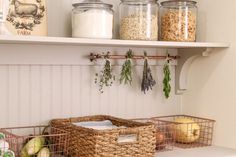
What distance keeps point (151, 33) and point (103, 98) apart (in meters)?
0.36

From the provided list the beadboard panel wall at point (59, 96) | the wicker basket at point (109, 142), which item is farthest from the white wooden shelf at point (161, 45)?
the wicker basket at point (109, 142)

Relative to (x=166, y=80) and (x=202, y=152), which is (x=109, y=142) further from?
(x=166, y=80)

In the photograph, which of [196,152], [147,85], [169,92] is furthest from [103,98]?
[196,152]

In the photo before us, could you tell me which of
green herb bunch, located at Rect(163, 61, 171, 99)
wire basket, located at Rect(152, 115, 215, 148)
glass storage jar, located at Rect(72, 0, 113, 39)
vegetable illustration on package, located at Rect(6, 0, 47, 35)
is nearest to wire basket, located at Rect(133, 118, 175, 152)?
wire basket, located at Rect(152, 115, 215, 148)

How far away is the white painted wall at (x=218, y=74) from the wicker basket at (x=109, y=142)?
425mm

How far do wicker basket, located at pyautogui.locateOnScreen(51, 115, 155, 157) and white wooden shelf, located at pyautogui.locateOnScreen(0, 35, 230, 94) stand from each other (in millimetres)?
303

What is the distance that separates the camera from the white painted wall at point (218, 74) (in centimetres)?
177

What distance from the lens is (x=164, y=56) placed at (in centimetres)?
197

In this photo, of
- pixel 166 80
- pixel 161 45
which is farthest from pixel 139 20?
pixel 166 80

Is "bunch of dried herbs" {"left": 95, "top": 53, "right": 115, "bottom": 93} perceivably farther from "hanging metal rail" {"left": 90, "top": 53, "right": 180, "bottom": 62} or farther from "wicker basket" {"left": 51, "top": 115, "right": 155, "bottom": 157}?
"wicker basket" {"left": 51, "top": 115, "right": 155, "bottom": 157}

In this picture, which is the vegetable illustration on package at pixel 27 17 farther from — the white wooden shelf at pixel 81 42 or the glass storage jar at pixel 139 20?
the glass storage jar at pixel 139 20

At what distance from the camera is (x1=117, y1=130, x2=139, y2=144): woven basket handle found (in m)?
1.46

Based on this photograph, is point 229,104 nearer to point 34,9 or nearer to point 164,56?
point 164,56

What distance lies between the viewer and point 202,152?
172cm
